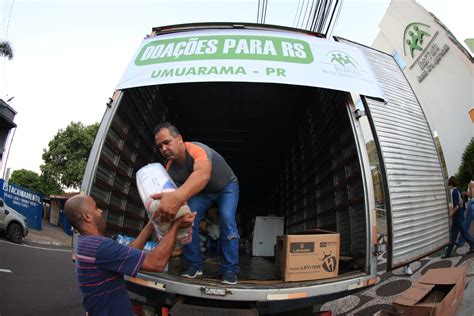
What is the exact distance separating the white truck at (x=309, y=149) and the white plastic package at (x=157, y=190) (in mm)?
635

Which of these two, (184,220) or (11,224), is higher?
(184,220)

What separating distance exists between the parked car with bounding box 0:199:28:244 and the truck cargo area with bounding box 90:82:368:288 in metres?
8.20

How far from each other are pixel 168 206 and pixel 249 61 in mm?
1705

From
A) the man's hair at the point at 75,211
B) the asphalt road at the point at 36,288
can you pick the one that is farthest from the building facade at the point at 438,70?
the man's hair at the point at 75,211

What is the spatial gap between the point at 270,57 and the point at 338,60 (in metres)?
0.69

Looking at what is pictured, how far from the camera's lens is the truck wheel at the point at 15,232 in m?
10.7

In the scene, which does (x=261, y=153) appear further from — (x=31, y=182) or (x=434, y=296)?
(x=31, y=182)

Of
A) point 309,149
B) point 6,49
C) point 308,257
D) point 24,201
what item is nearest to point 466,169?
point 309,149

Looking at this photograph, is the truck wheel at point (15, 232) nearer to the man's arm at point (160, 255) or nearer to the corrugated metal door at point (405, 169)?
the man's arm at point (160, 255)

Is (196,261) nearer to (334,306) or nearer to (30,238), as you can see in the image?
(334,306)

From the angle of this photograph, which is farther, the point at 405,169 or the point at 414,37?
the point at 414,37

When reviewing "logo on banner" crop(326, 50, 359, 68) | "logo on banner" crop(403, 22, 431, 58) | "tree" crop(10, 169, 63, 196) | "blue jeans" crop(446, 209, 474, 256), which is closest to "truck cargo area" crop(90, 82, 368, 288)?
"logo on banner" crop(326, 50, 359, 68)

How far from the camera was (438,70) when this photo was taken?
14758 mm

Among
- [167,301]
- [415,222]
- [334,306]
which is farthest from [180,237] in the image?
[334,306]
